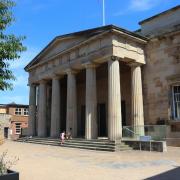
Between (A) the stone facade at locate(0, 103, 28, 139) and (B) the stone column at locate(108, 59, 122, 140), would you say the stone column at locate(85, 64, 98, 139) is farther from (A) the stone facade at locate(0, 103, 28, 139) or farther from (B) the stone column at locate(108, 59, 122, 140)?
(A) the stone facade at locate(0, 103, 28, 139)

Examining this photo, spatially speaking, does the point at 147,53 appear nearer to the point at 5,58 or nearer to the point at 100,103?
the point at 100,103

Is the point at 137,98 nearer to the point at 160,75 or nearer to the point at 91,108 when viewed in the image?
the point at 160,75

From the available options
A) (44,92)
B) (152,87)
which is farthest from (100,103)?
(152,87)

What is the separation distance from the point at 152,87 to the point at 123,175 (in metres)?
15.8

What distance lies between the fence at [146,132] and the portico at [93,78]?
591mm

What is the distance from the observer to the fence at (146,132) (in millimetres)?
21500

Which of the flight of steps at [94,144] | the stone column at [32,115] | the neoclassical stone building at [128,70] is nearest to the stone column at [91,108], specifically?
the neoclassical stone building at [128,70]

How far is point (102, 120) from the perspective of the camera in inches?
1292

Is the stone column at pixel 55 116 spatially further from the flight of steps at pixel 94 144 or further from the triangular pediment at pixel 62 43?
the triangular pediment at pixel 62 43

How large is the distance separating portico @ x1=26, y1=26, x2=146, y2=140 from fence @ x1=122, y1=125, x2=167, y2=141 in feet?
1.94

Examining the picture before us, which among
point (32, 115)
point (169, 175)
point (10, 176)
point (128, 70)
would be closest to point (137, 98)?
A: point (128, 70)

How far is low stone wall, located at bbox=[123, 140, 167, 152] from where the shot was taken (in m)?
19.5

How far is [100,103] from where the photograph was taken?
33.0 meters

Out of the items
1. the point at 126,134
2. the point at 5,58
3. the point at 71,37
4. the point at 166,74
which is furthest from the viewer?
the point at 71,37
